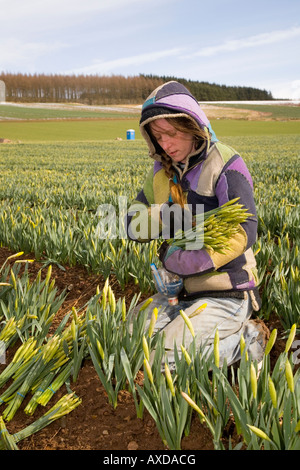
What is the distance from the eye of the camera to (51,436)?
1452 mm

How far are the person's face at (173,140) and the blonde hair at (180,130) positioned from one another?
0.04 metres

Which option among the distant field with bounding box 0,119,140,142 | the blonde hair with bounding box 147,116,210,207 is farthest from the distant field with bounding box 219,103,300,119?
the blonde hair with bounding box 147,116,210,207

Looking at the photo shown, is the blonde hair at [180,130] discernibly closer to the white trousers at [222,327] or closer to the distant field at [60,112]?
the white trousers at [222,327]

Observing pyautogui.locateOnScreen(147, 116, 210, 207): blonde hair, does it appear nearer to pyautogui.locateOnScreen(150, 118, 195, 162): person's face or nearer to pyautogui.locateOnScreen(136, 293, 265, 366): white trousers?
pyautogui.locateOnScreen(150, 118, 195, 162): person's face

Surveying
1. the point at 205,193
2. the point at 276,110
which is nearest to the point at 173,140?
the point at 205,193

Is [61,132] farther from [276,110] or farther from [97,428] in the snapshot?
[276,110]

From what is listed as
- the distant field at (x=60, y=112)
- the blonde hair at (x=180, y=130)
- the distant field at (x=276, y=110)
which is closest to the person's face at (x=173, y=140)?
the blonde hair at (x=180, y=130)

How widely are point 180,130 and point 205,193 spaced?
0.35 m

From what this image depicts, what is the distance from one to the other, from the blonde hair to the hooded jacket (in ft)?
0.07

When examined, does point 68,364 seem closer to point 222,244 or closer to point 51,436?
point 51,436

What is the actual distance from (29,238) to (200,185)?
1.89 metres

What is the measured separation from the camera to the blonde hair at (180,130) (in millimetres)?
2020

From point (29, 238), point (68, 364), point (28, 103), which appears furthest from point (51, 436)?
point (28, 103)

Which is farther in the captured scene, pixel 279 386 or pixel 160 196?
pixel 160 196
